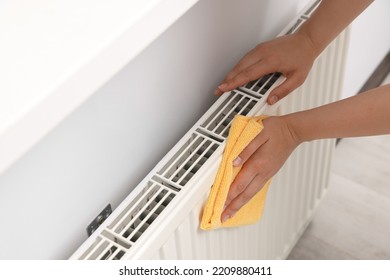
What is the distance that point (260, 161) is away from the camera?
0.79m

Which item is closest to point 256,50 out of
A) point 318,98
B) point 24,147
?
point 318,98

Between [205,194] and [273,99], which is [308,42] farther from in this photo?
[205,194]

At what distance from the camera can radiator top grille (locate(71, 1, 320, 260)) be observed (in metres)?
0.71

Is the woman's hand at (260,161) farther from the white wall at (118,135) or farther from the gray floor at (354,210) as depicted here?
the gray floor at (354,210)

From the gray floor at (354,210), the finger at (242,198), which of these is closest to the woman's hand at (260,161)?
the finger at (242,198)

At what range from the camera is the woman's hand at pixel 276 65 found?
86cm

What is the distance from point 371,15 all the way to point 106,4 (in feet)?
3.33

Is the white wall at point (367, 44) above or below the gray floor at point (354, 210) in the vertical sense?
above

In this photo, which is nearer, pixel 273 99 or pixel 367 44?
pixel 273 99

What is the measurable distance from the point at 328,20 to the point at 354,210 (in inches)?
26.4

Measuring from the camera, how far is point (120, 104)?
703 mm

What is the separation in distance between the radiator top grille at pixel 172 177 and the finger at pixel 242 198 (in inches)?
2.6

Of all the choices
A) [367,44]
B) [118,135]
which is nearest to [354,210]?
[367,44]

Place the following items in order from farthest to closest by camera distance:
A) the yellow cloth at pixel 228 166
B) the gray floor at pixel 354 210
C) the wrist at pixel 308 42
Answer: the gray floor at pixel 354 210 → the wrist at pixel 308 42 → the yellow cloth at pixel 228 166
